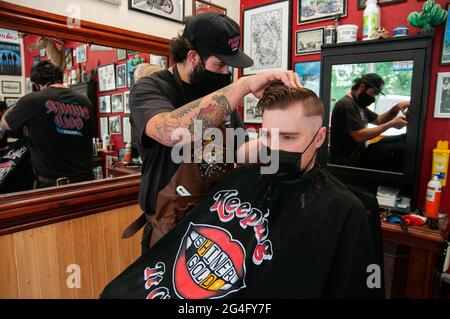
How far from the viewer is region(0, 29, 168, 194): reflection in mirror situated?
5.27 ft

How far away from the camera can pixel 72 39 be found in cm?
Answer: 171

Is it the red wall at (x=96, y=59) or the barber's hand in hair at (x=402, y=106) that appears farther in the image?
Result: the barber's hand in hair at (x=402, y=106)

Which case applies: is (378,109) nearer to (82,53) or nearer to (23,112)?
(82,53)

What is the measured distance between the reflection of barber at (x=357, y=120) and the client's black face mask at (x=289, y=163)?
101 centimetres

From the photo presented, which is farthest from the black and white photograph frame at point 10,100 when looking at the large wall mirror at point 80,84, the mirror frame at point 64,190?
the mirror frame at point 64,190

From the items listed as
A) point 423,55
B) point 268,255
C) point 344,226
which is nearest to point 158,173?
point 268,255

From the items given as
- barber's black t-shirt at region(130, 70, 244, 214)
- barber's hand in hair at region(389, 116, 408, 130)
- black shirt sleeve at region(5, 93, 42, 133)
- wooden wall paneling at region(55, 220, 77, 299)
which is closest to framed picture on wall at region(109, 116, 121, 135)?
black shirt sleeve at region(5, 93, 42, 133)

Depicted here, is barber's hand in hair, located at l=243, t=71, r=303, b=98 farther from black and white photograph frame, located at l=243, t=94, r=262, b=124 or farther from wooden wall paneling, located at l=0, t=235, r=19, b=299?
black and white photograph frame, located at l=243, t=94, r=262, b=124

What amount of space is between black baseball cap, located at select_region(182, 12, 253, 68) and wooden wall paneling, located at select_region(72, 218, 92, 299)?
1225 millimetres

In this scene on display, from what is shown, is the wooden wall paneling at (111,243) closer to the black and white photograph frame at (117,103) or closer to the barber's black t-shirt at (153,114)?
the black and white photograph frame at (117,103)

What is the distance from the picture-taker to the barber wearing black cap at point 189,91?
1032mm

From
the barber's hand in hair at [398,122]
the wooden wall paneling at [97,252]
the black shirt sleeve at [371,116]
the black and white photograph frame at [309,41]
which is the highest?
the black and white photograph frame at [309,41]

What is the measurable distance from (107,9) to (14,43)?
557 mm
